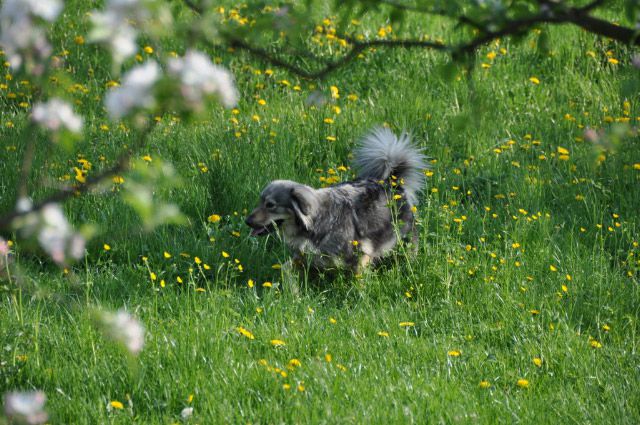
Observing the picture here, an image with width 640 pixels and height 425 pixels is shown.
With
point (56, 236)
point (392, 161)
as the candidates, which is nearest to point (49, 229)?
point (56, 236)

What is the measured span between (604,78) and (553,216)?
241 cm

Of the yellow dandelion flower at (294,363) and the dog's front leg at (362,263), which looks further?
the dog's front leg at (362,263)

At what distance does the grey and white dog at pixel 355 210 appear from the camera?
507cm

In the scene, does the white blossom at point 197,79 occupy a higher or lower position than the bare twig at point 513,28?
lower

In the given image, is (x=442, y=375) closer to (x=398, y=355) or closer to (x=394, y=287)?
(x=398, y=355)

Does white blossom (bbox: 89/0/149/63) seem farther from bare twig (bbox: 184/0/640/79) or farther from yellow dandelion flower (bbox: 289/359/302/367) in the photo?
yellow dandelion flower (bbox: 289/359/302/367)

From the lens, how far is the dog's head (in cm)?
504

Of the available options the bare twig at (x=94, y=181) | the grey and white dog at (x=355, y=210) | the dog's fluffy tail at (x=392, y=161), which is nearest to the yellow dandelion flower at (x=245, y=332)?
the grey and white dog at (x=355, y=210)

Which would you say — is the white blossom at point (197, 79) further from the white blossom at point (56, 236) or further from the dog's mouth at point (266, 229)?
the dog's mouth at point (266, 229)

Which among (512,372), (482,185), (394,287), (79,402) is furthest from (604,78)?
(79,402)

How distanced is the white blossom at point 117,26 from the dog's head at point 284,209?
3304 mm

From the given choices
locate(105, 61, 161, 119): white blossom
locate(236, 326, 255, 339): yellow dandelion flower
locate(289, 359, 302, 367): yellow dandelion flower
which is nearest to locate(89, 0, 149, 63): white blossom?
locate(105, 61, 161, 119): white blossom

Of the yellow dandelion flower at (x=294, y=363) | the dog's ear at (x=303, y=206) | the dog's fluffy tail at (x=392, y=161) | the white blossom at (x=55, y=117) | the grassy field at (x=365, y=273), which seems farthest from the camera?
the dog's fluffy tail at (x=392, y=161)

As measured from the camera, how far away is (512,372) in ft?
13.0
